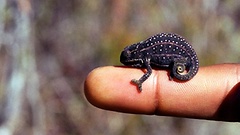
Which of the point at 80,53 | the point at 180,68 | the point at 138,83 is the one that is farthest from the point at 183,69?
the point at 80,53

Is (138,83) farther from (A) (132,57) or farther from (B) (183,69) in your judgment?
(B) (183,69)

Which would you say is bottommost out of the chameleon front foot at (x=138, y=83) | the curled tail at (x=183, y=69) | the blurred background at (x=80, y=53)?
the blurred background at (x=80, y=53)

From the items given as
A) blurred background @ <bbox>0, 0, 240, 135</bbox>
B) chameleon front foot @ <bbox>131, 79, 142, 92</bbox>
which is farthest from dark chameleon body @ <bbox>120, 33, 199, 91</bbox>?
blurred background @ <bbox>0, 0, 240, 135</bbox>

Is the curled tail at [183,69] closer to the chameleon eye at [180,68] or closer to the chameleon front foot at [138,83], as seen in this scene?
the chameleon eye at [180,68]

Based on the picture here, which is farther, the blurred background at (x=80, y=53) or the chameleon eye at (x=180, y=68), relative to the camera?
the blurred background at (x=80, y=53)

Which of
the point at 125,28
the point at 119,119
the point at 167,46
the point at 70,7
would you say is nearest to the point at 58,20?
the point at 70,7

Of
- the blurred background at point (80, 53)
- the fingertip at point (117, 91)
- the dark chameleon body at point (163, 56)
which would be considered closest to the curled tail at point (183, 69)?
the dark chameleon body at point (163, 56)
